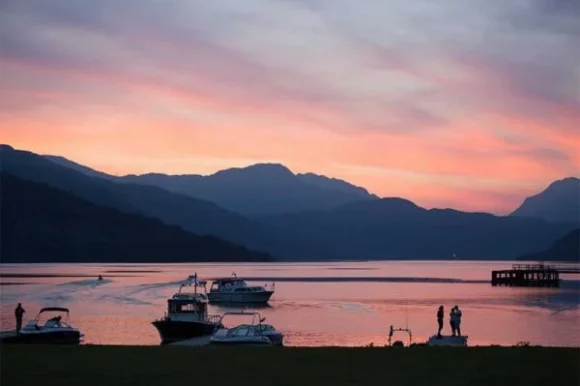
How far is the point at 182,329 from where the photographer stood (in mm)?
48281

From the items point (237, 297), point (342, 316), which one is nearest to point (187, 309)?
point (342, 316)

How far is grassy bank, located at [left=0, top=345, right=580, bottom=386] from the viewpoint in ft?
57.7

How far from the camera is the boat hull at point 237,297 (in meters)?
92.6

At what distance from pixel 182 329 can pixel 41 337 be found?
8846 mm

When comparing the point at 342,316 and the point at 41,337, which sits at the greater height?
the point at 41,337

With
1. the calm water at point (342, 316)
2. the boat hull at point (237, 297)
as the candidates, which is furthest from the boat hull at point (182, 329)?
the boat hull at point (237, 297)

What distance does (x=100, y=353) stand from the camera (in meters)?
21.5

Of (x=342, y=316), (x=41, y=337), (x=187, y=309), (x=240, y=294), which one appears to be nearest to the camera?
(x=41, y=337)

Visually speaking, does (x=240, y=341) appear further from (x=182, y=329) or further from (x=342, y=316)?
(x=342, y=316)

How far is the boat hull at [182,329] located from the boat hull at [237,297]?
43.7 metres

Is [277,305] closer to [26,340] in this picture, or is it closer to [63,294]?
[63,294]

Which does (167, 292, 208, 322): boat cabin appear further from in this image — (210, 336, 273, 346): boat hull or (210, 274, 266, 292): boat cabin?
(210, 274, 266, 292): boat cabin

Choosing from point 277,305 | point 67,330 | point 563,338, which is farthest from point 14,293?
point 563,338

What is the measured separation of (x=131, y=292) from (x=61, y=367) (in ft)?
300
